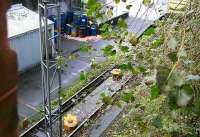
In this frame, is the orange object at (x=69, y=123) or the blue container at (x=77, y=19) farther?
the blue container at (x=77, y=19)

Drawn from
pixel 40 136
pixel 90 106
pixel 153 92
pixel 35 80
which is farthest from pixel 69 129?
pixel 153 92

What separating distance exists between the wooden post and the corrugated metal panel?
17080 mm

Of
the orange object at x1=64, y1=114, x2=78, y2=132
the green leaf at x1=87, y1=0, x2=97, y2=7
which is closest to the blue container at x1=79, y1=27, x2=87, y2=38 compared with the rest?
the orange object at x1=64, y1=114, x2=78, y2=132

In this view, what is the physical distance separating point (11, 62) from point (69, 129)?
12991 millimetres

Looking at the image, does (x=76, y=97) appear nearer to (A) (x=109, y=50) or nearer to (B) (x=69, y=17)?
(A) (x=109, y=50)

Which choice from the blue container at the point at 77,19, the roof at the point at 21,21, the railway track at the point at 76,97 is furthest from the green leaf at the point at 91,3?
the blue container at the point at 77,19

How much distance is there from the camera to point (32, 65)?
19312mm

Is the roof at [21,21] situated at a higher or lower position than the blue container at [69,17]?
higher

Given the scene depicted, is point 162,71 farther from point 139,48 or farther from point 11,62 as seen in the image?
point 139,48

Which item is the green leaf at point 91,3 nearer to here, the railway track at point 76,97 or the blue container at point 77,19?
the railway track at point 76,97

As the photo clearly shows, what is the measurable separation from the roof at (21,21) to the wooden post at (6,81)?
16.9 meters

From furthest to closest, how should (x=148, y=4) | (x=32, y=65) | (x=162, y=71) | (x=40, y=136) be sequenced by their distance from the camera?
(x=32, y=65), (x=40, y=136), (x=148, y=4), (x=162, y=71)

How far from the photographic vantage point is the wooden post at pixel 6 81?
37.6 inches

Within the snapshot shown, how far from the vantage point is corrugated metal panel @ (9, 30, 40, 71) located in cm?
1805
